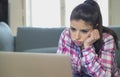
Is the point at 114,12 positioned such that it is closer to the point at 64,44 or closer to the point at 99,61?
the point at 64,44

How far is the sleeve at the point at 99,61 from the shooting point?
126 centimetres

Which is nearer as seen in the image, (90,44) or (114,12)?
(90,44)

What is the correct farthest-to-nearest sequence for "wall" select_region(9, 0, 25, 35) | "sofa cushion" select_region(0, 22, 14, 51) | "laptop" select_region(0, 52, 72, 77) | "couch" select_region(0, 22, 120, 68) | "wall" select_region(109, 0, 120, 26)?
"wall" select_region(109, 0, 120, 26)
"wall" select_region(9, 0, 25, 35)
"couch" select_region(0, 22, 120, 68)
"sofa cushion" select_region(0, 22, 14, 51)
"laptop" select_region(0, 52, 72, 77)

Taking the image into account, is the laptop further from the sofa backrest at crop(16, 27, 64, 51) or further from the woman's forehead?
the sofa backrest at crop(16, 27, 64, 51)

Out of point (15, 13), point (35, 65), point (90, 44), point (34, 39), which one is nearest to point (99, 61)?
point (90, 44)

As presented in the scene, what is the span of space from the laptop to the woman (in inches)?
14.0

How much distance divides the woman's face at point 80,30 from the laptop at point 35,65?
36 centimetres

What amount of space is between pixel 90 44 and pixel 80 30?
0.42 ft

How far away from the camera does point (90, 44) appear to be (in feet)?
4.24

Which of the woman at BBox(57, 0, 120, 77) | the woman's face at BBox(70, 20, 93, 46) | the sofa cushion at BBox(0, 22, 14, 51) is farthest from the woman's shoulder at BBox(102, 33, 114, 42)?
the sofa cushion at BBox(0, 22, 14, 51)

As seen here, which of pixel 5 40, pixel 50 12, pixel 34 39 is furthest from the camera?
pixel 50 12

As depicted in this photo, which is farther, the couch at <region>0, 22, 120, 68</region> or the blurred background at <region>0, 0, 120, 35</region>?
the blurred background at <region>0, 0, 120, 35</region>

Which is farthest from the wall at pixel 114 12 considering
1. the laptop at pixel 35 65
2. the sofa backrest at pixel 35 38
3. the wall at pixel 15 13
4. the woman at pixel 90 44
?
the laptop at pixel 35 65

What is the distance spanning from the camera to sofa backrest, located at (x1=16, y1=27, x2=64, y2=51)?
2.62 m
